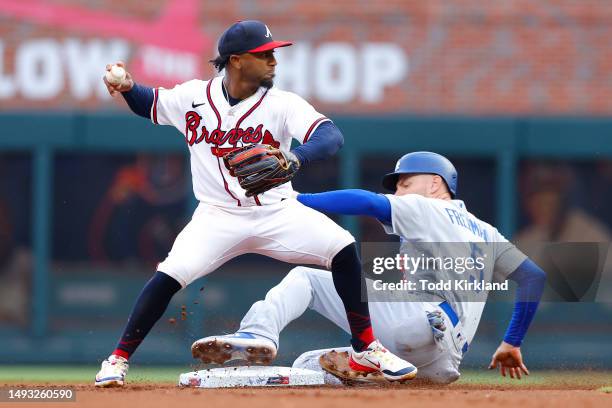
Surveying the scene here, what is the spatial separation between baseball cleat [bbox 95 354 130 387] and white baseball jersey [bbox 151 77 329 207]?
84cm

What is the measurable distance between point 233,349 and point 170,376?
305cm

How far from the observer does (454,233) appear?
18.8 ft

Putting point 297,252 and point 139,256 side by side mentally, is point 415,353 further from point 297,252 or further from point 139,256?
point 139,256

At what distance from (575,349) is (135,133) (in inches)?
167

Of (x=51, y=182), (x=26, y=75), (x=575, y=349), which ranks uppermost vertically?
(x=26, y=75)

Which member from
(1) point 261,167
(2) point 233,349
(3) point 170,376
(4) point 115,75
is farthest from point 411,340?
(3) point 170,376

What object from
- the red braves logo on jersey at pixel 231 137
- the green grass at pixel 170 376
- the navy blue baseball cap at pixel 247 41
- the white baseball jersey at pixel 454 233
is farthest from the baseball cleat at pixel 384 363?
the navy blue baseball cap at pixel 247 41

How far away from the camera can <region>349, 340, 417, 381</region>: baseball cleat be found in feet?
17.9

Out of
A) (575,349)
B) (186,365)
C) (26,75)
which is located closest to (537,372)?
(575,349)

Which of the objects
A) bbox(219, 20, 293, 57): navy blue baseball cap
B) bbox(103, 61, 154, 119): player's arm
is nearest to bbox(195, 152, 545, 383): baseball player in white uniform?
bbox(219, 20, 293, 57): navy blue baseball cap

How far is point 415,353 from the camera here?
18.9ft

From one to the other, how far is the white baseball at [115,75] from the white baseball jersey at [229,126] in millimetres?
280

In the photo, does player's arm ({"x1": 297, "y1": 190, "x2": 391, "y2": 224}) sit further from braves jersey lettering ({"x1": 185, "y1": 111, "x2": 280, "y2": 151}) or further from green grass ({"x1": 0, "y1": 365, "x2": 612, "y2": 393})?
green grass ({"x1": 0, "y1": 365, "x2": 612, "y2": 393})
